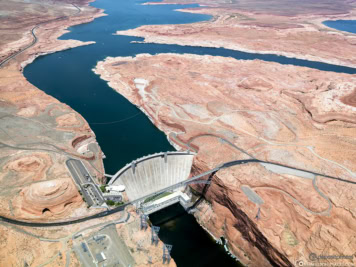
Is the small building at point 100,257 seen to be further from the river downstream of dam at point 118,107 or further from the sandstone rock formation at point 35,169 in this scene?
the river downstream of dam at point 118,107

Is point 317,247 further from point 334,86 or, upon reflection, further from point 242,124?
point 334,86

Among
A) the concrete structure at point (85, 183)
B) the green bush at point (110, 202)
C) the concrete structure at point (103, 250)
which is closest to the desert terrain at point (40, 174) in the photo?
the concrete structure at point (103, 250)

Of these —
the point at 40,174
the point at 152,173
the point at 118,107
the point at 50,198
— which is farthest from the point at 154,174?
the point at 118,107

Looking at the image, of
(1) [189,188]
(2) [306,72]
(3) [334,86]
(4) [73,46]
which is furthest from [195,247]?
(4) [73,46]

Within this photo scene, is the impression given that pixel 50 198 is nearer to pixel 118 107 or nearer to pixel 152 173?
pixel 152 173

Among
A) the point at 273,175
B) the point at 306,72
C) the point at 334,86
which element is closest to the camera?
the point at 273,175

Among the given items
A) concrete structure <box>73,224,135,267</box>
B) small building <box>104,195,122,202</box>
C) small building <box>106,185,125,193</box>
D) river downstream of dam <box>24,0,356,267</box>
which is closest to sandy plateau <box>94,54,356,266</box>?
river downstream of dam <box>24,0,356,267</box>
